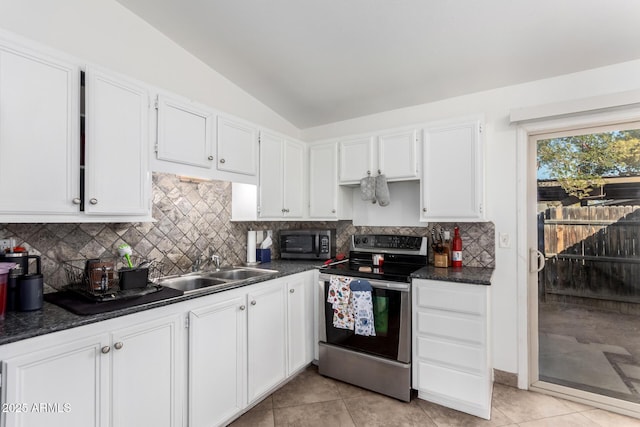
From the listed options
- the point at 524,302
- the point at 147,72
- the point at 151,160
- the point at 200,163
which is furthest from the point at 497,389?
the point at 147,72

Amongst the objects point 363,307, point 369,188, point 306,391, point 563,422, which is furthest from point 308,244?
point 563,422

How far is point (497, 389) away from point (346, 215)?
6.41 feet

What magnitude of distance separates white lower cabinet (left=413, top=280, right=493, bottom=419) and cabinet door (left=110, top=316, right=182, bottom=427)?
1619 mm

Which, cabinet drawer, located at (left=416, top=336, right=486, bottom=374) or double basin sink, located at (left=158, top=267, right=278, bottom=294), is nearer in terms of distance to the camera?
cabinet drawer, located at (left=416, top=336, right=486, bottom=374)

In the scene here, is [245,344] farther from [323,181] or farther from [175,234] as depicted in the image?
[323,181]

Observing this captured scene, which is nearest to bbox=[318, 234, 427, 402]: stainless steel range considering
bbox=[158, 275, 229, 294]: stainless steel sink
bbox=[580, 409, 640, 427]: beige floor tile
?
bbox=[158, 275, 229, 294]: stainless steel sink

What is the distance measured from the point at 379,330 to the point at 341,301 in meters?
0.36

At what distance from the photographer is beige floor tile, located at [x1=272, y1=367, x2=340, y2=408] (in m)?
2.35

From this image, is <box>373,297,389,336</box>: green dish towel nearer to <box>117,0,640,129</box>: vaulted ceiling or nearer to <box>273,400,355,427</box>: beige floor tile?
<box>273,400,355,427</box>: beige floor tile

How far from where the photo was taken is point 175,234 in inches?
95.0

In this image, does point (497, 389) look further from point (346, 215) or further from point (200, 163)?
point (200, 163)

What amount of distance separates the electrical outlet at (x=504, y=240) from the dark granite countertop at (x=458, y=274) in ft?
0.74

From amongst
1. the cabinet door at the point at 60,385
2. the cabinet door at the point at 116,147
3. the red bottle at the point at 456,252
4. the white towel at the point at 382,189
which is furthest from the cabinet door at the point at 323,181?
the cabinet door at the point at 60,385

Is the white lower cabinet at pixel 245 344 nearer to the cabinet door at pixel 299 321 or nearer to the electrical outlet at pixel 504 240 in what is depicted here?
the cabinet door at pixel 299 321
